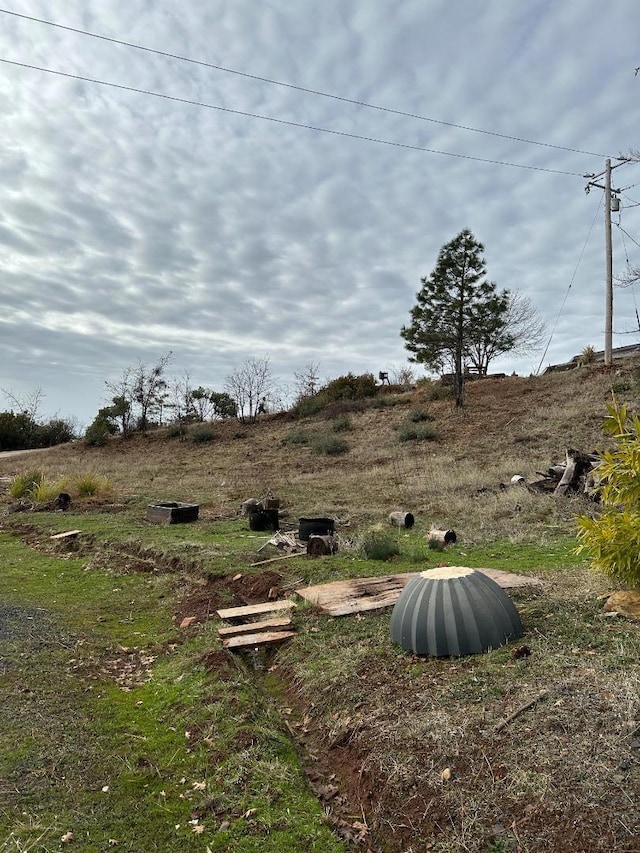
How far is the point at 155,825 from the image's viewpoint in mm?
2639

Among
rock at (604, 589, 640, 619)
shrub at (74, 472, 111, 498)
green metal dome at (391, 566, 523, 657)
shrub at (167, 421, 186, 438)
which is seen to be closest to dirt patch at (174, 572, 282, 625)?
green metal dome at (391, 566, 523, 657)

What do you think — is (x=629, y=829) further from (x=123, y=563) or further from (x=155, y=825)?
(x=123, y=563)

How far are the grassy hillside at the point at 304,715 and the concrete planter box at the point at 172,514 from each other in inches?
102

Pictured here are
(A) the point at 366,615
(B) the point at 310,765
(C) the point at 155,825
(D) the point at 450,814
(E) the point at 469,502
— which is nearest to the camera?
(D) the point at 450,814

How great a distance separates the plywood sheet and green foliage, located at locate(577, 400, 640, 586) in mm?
1148

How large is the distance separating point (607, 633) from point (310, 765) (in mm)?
2246

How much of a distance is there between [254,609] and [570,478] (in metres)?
7.27

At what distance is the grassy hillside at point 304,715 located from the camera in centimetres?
248

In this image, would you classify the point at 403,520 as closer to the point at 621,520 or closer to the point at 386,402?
the point at 621,520

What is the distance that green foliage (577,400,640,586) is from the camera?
4.05 metres

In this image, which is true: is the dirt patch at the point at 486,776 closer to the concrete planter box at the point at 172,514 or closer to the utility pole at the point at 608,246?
the concrete planter box at the point at 172,514

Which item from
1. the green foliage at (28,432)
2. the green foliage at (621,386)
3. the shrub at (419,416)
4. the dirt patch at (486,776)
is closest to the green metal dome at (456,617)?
the dirt patch at (486,776)

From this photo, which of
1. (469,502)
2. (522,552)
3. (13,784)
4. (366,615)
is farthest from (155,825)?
(469,502)

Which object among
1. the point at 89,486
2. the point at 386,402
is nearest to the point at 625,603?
the point at 89,486
